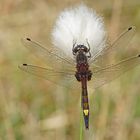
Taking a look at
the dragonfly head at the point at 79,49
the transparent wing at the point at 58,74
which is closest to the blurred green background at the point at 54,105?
the transparent wing at the point at 58,74

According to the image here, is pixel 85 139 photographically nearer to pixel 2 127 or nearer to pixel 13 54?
pixel 2 127

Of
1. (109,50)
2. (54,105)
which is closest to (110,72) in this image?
(109,50)

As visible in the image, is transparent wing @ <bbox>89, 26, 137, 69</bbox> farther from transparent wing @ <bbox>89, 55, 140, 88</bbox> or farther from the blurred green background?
the blurred green background

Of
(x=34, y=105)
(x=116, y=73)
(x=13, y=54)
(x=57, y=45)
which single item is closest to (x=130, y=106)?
(x=34, y=105)

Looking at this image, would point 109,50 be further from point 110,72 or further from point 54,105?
point 54,105

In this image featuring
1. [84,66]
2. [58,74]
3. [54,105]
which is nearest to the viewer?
[84,66]

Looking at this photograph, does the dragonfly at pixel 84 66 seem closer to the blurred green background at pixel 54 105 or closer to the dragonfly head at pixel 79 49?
the dragonfly head at pixel 79 49

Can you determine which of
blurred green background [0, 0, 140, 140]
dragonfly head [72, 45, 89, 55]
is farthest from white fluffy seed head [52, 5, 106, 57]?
blurred green background [0, 0, 140, 140]
